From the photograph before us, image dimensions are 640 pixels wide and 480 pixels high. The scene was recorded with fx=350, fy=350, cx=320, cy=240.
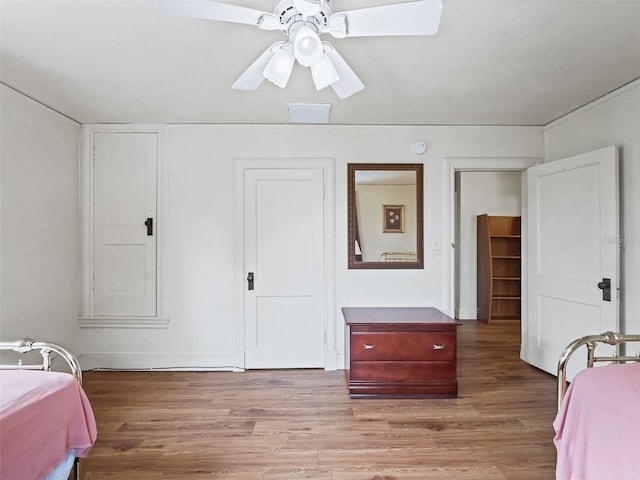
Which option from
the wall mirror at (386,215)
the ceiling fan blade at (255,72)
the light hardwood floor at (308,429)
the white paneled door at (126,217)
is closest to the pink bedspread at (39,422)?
the light hardwood floor at (308,429)

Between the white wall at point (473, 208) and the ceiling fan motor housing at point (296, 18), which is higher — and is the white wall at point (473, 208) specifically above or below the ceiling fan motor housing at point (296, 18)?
below

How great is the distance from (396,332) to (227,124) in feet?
8.36

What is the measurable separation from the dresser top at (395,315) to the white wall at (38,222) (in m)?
2.61

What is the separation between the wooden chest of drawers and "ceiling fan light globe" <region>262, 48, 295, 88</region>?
1926 mm

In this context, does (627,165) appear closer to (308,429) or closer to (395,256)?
(395,256)

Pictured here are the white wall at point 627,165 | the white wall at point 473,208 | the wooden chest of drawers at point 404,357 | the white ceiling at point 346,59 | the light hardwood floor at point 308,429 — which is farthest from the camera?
the white wall at point 473,208

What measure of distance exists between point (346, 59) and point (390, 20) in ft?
2.99

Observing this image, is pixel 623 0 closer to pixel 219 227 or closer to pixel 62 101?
pixel 219 227

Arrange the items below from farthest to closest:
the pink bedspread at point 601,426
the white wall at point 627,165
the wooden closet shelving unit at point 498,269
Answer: the wooden closet shelving unit at point 498,269 < the white wall at point 627,165 < the pink bedspread at point 601,426

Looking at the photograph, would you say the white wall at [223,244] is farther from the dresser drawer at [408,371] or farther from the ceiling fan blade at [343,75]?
the ceiling fan blade at [343,75]

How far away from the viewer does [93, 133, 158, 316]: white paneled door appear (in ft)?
11.5

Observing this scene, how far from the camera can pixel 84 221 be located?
11.4ft

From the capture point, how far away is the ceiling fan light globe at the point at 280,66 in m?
1.66

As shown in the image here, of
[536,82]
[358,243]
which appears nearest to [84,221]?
[358,243]
